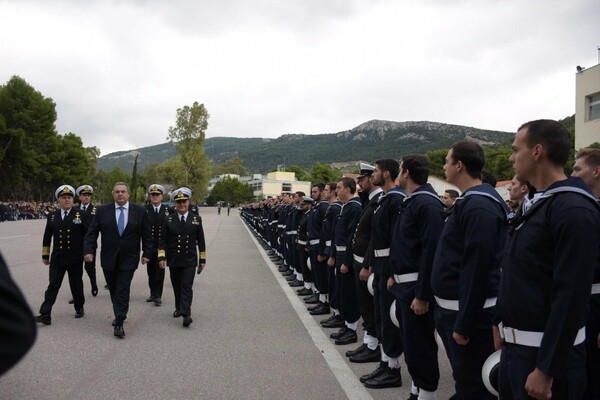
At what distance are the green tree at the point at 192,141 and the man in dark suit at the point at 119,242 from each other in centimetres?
6644

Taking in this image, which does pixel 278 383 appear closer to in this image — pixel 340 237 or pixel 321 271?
pixel 340 237

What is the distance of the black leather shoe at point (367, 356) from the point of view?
568 centimetres

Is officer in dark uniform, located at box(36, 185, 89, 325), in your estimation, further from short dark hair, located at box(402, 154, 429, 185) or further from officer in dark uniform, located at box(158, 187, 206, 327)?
short dark hair, located at box(402, 154, 429, 185)

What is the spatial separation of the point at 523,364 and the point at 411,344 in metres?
1.80

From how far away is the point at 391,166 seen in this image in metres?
5.60

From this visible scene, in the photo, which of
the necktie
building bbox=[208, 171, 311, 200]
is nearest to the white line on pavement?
the necktie

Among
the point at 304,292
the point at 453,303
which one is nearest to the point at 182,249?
the point at 304,292

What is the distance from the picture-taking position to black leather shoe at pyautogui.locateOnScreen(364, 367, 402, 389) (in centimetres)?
485

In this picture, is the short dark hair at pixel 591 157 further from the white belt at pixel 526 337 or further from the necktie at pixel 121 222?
the necktie at pixel 121 222

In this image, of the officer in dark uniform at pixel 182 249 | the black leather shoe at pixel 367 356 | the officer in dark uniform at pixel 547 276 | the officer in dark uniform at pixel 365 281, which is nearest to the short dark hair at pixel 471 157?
the officer in dark uniform at pixel 547 276

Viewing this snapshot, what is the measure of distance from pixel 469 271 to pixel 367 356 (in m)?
2.90

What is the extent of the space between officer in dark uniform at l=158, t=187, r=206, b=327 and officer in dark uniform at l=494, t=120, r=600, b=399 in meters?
5.52

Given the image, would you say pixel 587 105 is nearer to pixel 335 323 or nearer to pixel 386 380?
pixel 335 323

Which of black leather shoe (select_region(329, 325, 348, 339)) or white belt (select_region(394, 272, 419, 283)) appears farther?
black leather shoe (select_region(329, 325, 348, 339))
